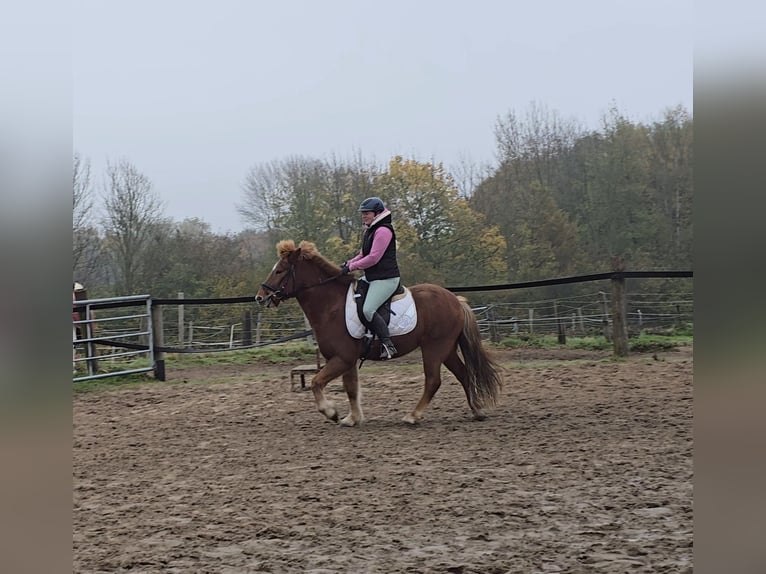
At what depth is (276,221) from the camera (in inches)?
813

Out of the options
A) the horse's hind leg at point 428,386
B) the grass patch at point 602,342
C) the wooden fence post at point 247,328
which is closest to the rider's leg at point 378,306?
the horse's hind leg at point 428,386

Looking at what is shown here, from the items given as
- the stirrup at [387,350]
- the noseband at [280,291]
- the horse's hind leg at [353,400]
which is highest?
the noseband at [280,291]

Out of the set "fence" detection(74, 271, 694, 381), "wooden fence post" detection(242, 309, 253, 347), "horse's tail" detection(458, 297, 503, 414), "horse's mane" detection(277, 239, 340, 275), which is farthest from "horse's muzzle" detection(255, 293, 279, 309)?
"wooden fence post" detection(242, 309, 253, 347)

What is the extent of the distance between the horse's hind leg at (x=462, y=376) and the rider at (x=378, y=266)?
56 cm

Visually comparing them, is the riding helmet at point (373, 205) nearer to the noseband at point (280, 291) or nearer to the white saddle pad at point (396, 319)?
the white saddle pad at point (396, 319)

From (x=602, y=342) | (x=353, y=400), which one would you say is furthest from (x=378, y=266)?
(x=602, y=342)

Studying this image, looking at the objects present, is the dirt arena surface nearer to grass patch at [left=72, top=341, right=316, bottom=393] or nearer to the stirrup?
the stirrup

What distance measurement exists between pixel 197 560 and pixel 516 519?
136 centimetres

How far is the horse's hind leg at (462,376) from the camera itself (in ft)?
19.4

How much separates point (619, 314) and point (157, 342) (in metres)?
5.74
